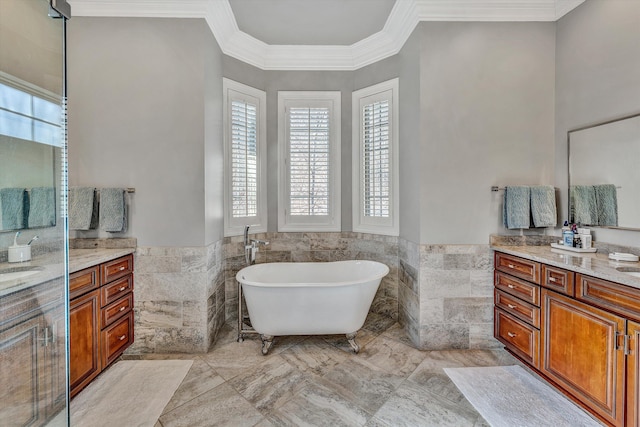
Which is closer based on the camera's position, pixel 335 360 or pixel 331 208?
pixel 335 360

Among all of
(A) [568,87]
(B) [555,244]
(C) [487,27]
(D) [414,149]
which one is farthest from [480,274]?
(C) [487,27]

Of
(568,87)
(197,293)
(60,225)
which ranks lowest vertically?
(197,293)

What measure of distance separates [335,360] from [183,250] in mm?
1543

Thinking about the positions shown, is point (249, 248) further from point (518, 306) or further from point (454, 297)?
point (518, 306)

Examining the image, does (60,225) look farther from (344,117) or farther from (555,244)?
(555,244)

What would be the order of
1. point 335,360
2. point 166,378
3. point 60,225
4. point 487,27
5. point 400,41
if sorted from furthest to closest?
point 400,41 → point 487,27 → point 335,360 → point 166,378 → point 60,225

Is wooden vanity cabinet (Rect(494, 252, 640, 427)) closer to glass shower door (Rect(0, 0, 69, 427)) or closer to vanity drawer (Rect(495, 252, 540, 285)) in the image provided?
A: vanity drawer (Rect(495, 252, 540, 285))

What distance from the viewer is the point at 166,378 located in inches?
82.4

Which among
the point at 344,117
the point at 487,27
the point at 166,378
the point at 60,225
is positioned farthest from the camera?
the point at 344,117

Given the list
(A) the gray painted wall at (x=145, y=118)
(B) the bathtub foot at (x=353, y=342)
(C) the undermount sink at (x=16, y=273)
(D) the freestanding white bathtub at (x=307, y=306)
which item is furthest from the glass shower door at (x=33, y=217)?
(B) the bathtub foot at (x=353, y=342)

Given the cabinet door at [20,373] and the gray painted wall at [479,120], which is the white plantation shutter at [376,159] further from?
the cabinet door at [20,373]

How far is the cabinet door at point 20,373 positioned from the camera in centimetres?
119

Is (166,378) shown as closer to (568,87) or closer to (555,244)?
(555,244)

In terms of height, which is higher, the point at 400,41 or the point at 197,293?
the point at 400,41
